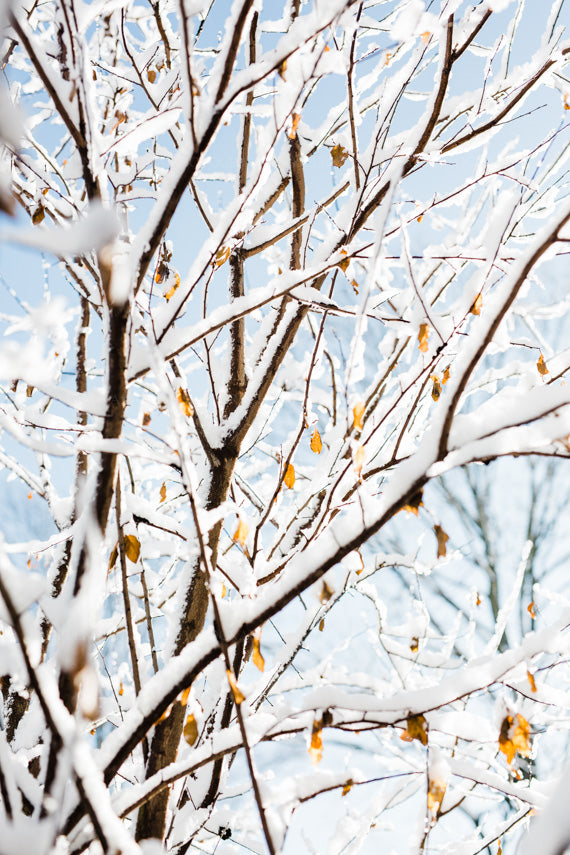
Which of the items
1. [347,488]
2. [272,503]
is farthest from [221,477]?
[347,488]

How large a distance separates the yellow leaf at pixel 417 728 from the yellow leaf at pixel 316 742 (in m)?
0.16

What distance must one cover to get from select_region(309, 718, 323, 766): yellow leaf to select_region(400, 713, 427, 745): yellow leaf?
16cm

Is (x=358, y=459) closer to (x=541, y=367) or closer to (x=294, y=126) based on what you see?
(x=541, y=367)

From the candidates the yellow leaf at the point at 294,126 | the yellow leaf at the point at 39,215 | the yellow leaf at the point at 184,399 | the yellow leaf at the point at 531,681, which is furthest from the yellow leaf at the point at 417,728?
the yellow leaf at the point at 39,215

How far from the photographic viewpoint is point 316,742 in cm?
97

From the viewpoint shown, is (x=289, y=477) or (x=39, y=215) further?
(x=39, y=215)

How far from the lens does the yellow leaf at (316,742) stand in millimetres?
963

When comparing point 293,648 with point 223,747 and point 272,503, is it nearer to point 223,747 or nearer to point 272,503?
point 272,503

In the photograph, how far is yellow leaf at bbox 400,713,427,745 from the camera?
935 mm

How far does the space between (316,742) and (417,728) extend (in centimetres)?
18

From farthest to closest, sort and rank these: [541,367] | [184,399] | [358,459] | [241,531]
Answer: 1. [184,399]
2. [541,367]
3. [241,531]
4. [358,459]

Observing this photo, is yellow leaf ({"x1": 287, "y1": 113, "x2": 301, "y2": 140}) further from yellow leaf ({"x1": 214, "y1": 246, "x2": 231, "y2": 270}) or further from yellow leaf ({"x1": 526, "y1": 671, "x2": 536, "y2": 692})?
yellow leaf ({"x1": 526, "y1": 671, "x2": 536, "y2": 692})

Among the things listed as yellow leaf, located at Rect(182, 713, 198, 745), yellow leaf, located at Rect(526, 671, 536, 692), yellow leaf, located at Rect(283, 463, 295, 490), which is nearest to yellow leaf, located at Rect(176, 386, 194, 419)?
yellow leaf, located at Rect(283, 463, 295, 490)

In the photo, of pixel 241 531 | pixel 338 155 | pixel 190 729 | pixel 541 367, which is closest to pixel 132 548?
pixel 241 531
